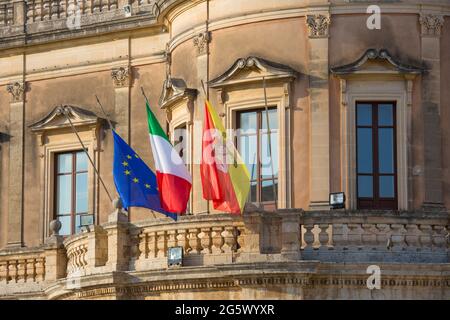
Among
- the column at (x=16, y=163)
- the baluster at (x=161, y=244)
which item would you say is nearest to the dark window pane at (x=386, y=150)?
the baluster at (x=161, y=244)

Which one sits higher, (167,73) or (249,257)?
(167,73)

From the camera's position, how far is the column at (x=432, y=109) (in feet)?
129

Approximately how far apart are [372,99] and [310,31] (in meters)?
1.91

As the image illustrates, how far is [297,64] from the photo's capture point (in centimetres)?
4000

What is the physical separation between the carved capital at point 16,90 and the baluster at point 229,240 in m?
11.0

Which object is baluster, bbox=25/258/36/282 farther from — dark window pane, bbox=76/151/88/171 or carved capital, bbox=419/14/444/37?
carved capital, bbox=419/14/444/37

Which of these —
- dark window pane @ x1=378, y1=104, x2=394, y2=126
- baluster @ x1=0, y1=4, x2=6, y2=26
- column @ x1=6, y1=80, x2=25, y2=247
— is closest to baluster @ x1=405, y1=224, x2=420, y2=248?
dark window pane @ x1=378, y1=104, x2=394, y2=126

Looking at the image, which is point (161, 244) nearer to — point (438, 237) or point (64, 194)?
point (438, 237)

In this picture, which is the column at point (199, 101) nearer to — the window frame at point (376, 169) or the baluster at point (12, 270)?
the window frame at point (376, 169)

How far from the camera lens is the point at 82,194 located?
147 feet
